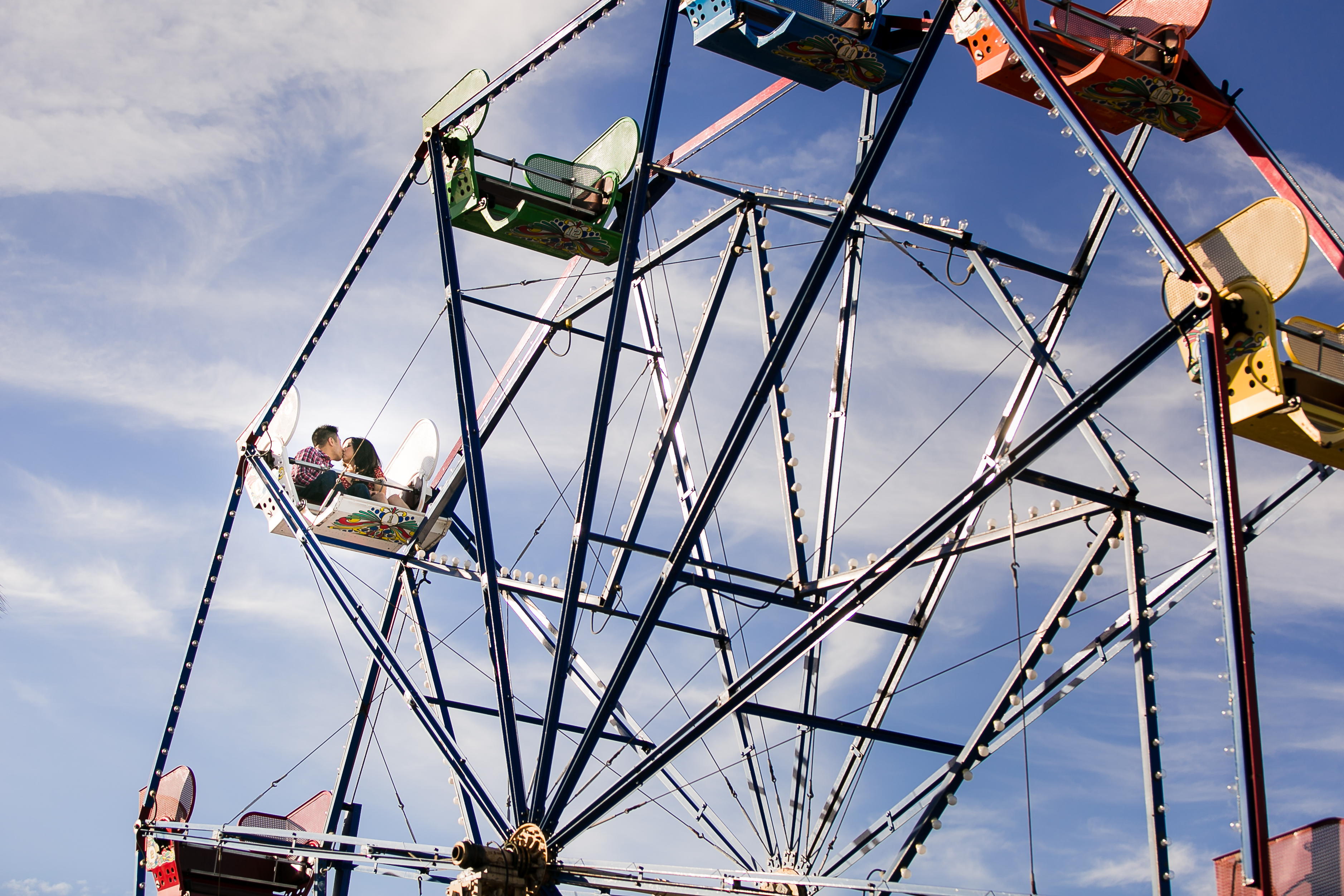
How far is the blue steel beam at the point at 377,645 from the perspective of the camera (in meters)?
18.0

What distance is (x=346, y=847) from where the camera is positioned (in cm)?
2231

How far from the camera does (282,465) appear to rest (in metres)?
22.2

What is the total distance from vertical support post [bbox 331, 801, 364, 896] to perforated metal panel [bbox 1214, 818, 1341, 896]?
11386 mm

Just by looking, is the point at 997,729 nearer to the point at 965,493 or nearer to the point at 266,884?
the point at 965,493

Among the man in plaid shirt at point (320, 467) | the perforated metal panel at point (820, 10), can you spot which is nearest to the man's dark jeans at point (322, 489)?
the man in plaid shirt at point (320, 467)

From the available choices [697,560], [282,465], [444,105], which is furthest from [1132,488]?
[282,465]

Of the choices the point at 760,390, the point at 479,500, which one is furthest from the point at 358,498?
the point at 760,390

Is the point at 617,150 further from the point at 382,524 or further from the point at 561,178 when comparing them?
the point at 382,524

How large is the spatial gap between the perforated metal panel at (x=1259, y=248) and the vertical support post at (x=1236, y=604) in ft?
2.90

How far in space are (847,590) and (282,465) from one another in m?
11.0

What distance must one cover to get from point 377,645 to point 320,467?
3500 mm

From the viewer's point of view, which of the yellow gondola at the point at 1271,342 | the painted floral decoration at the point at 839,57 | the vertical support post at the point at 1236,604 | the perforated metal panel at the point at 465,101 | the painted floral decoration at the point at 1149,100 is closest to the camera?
the vertical support post at the point at 1236,604

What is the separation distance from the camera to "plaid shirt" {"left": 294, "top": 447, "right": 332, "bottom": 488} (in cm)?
2212

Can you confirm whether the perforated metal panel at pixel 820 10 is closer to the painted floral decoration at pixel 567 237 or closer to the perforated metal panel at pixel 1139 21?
the perforated metal panel at pixel 1139 21
